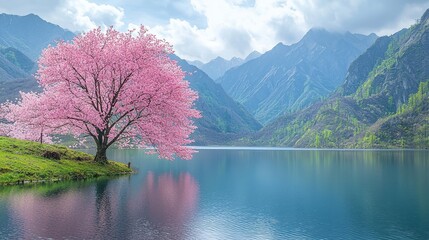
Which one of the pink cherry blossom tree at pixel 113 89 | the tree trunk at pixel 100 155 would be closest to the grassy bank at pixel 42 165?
the tree trunk at pixel 100 155

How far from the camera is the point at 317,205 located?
44.6 metres

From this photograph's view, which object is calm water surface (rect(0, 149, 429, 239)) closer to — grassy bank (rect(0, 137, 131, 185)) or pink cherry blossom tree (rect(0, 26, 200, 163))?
grassy bank (rect(0, 137, 131, 185))

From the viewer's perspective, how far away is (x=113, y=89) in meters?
66.9

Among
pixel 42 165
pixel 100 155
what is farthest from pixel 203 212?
pixel 100 155

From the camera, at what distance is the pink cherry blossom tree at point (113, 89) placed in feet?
208

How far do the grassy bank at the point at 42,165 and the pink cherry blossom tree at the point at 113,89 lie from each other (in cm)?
380

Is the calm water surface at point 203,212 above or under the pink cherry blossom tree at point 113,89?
under

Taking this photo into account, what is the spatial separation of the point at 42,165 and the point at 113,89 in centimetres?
1767

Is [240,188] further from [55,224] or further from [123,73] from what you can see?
[55,224]

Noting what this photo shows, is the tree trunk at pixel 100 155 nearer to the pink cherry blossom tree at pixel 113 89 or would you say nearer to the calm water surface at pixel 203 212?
the pink cherry blossom tree at pixel 113 89

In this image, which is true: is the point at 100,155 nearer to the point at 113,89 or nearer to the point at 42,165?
the point at 113,89

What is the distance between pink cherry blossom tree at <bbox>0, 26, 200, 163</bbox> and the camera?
63.3 metres

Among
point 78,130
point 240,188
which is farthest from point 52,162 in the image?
point 240,188

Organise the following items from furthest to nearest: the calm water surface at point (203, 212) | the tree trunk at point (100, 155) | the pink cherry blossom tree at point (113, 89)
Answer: the tree trunk at point (100, 155) < the pink cherry blossom tree at point (113, 89) < the calm water surface at point (203, 212)
